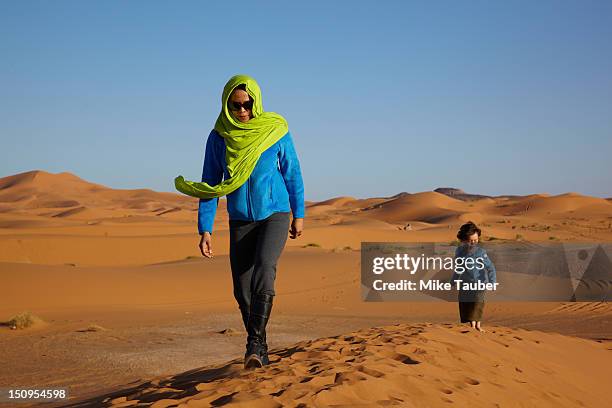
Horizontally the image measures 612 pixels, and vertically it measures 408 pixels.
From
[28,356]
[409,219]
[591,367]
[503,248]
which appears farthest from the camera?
[409,219]

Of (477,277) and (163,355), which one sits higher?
(477,277)

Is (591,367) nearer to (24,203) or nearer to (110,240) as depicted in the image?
(110,240)

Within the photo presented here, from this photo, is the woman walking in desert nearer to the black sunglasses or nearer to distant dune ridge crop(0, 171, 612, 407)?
the black sunglasses

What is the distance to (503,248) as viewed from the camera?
19891mm

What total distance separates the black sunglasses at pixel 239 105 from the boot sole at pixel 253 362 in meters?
1.95

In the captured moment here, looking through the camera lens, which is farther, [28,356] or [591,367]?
[28,356]

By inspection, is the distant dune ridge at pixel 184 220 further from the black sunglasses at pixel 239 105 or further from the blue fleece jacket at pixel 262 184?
the black sunglasses at pixel 239 105

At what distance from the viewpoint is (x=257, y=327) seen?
491 cm

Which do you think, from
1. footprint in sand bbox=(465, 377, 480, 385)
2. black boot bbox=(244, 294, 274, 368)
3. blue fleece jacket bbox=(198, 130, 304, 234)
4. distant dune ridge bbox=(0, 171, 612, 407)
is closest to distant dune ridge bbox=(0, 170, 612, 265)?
distant dune ridge bbox=(0, 171, 612, 407)

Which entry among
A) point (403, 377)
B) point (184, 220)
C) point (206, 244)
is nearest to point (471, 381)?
point (403, 377)

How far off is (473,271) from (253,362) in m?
3.08

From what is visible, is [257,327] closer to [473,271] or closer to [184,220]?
[473,271]

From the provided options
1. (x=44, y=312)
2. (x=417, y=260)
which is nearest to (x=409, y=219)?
(x=417, y=260)

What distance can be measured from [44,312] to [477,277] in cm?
992
